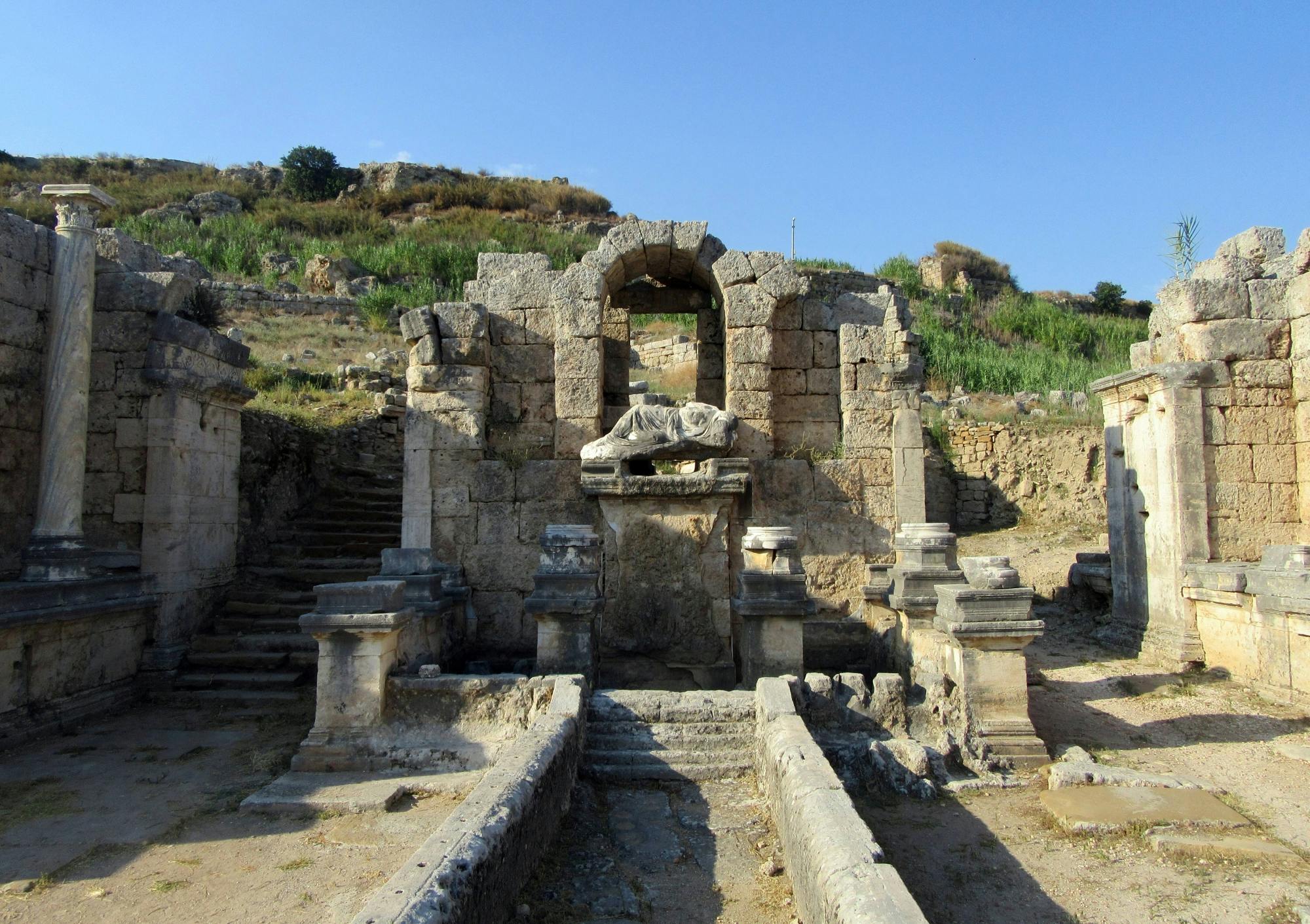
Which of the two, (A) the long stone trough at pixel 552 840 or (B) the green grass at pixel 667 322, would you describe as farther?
(B) the green grass at pixel 667 322

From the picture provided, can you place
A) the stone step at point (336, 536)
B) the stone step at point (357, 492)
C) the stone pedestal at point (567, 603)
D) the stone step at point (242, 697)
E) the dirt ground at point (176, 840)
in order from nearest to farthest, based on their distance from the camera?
the dirt ground at point (176, 840) → the stone pedestal at point (567, 603) → the stone step at point (242, 697) → the stone step at point (336, 536) → the stone step at point (357, 492)

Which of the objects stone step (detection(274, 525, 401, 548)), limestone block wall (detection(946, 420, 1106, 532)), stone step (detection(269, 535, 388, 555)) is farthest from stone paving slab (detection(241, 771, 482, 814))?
limestone block wall (detection(946, 420, 1106, 532))

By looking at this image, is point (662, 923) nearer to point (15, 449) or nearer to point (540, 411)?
point (540, 411)

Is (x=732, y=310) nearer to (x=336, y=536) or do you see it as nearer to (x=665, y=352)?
(x=336, y=536)

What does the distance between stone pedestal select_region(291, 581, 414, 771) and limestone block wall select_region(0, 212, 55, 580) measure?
3.84 metres

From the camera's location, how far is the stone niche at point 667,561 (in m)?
7.07

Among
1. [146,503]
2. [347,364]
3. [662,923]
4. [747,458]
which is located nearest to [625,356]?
[747,458]

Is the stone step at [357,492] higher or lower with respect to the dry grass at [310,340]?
lower

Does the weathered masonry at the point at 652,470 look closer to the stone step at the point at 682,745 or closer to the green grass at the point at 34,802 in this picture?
the stone step at the point at 682,745

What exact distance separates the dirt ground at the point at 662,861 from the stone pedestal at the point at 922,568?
2283 millimetres

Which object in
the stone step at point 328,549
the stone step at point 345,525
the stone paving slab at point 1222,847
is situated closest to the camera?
the stone paving slab at point 1222,847

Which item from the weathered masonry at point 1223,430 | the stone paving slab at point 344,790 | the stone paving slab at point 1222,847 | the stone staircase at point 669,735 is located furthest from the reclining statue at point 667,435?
the weathered masonry at point 1223,430

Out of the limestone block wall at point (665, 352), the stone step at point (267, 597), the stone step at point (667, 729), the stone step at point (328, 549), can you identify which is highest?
the limestone block wall at point (665, 352)

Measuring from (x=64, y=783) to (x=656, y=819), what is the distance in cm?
392
